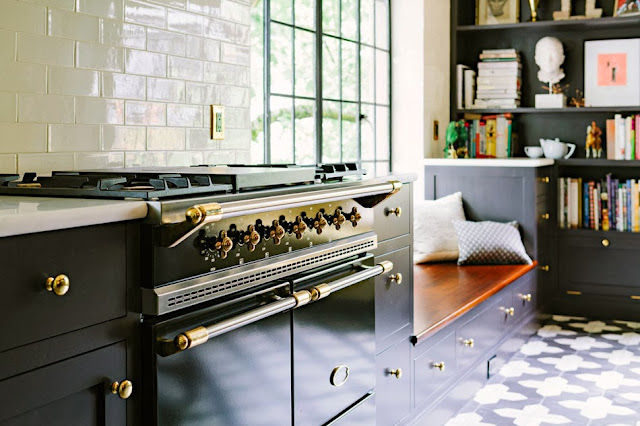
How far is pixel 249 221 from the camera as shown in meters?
1.92

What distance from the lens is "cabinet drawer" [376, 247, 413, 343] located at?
2723 mm

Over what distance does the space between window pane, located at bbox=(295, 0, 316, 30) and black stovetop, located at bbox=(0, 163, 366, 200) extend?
1.99 metres

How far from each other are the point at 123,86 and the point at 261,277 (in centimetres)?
92

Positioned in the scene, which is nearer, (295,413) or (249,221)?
(249,221)

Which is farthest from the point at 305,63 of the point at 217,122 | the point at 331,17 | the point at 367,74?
the point at 217,122

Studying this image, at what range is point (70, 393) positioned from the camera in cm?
147

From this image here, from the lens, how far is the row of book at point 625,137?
5031 mm

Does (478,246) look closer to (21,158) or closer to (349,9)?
(349,9)

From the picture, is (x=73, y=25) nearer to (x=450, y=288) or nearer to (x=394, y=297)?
(x=394, y=297)

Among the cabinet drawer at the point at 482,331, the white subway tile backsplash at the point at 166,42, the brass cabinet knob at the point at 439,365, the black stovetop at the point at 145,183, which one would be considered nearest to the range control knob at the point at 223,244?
the black stovetop at the point at 145,183

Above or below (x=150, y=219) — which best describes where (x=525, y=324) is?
below

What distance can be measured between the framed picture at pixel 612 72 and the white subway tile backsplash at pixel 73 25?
3810mm

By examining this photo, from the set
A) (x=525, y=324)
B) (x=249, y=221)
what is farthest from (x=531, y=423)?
(x=249, y=221)

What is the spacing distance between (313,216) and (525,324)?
2.84 m
